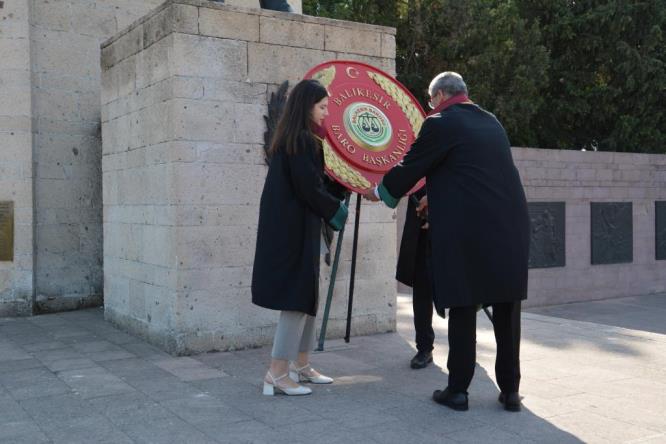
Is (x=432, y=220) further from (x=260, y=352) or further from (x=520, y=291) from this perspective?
(x=260, y=352)

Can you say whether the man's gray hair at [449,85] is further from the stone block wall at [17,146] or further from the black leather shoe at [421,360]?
the stone block wall at [17,146]

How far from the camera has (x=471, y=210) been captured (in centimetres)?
406

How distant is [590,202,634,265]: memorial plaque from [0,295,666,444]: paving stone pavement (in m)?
6.82

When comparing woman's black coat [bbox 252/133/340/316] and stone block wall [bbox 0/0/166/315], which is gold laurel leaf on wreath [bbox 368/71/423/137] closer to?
woman's black coat [bbox 252/133/340/316]

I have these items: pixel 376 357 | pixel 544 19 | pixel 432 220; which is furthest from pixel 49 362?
pixel 544 19

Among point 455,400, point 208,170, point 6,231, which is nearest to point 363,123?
point 208,170

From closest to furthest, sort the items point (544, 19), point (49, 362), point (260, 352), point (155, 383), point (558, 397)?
point (558, 397) → point (155, 383) → point (49, 362) → point (260, 352) → point (544, 19)

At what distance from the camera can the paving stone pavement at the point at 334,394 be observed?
147 inches

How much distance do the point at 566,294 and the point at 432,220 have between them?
9292mm

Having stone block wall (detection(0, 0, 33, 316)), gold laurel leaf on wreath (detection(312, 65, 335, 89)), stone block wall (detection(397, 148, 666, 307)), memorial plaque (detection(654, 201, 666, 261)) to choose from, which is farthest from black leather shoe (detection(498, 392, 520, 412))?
memorial plaque (detection(654, 201, 666, 261))

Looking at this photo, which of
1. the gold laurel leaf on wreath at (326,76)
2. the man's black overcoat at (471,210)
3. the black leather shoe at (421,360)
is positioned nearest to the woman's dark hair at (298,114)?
the gold laurel leaf on wreath at (326,76)

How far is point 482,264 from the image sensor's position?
406cm

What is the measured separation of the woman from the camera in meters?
4.33

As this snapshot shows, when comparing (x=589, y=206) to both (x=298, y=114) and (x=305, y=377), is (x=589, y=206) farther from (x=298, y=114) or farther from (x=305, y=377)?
(x=298, y=114)
